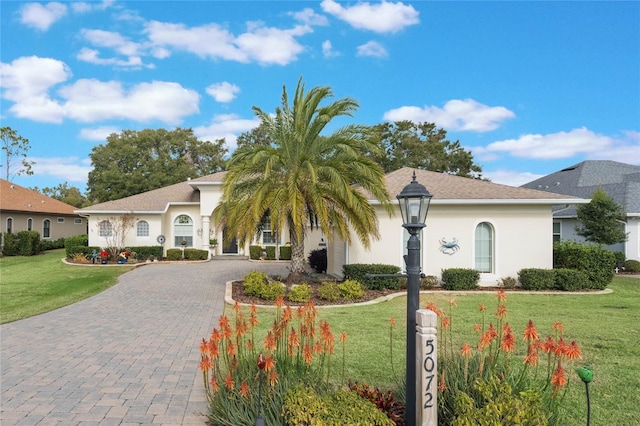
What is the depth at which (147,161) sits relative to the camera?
1658 inches

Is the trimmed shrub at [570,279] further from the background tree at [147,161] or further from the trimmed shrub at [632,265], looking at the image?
the background tree at [147,161]

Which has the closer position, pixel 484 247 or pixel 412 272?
pixel 412 272

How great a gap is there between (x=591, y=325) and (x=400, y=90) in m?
13.5

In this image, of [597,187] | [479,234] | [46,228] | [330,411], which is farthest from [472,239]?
[46,228]

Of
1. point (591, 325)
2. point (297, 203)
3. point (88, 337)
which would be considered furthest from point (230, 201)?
point (591, 325)

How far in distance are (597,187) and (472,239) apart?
60.3 feet

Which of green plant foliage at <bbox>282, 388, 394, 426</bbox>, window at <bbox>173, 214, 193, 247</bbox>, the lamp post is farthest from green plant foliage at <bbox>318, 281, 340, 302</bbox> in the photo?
window at <bbox>173, 214, 193, 247</bbox>

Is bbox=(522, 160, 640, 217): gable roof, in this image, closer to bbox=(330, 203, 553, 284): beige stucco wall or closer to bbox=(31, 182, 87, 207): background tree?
bbox=(330, 203, 553, 284): beige stucco wall

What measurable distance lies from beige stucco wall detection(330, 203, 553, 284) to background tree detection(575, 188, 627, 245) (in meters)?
8.09

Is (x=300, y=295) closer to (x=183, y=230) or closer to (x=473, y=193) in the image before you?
(x=473, y=193)

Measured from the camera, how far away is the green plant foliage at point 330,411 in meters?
3.36

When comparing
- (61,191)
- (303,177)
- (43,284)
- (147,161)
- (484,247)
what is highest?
(147,161)

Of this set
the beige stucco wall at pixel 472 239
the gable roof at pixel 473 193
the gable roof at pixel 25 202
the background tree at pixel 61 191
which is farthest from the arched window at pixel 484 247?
the background tree at pixel 61 191

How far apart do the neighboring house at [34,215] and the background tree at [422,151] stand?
28.4 meters
